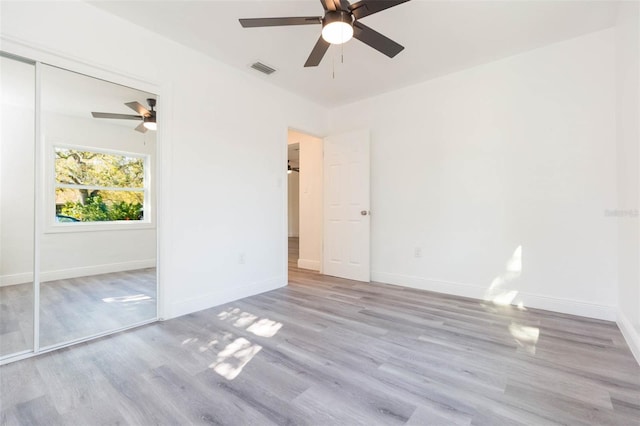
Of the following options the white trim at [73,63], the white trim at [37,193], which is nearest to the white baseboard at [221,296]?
the white trim at [37,193]

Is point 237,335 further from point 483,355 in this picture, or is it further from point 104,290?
point 483,355

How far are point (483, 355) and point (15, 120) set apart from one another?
393 cm

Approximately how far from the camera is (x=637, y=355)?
1.94 meters

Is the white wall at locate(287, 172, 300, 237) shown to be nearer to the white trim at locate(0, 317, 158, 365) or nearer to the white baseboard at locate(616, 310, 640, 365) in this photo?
the white trim at locate(0, 317, 158, 365)

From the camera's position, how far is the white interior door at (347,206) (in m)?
4.19

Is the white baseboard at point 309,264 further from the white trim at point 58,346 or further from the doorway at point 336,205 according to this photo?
the white trim at point 58,346

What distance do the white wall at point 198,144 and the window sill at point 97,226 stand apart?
30 cm

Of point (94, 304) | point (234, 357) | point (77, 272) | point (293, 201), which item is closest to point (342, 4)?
point (234, 357)

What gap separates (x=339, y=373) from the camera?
1817mm

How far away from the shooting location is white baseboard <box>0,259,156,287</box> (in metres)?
2.19

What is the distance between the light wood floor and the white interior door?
152 cm

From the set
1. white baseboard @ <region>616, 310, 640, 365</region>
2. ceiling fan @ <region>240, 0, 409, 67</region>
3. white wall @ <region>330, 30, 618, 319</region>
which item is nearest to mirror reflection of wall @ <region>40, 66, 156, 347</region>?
ceiling fan @ <region>240, 0, 409, 67</region>

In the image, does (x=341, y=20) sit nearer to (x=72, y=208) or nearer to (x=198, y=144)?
(x=198, y=144)

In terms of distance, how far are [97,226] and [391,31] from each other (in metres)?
3.33
